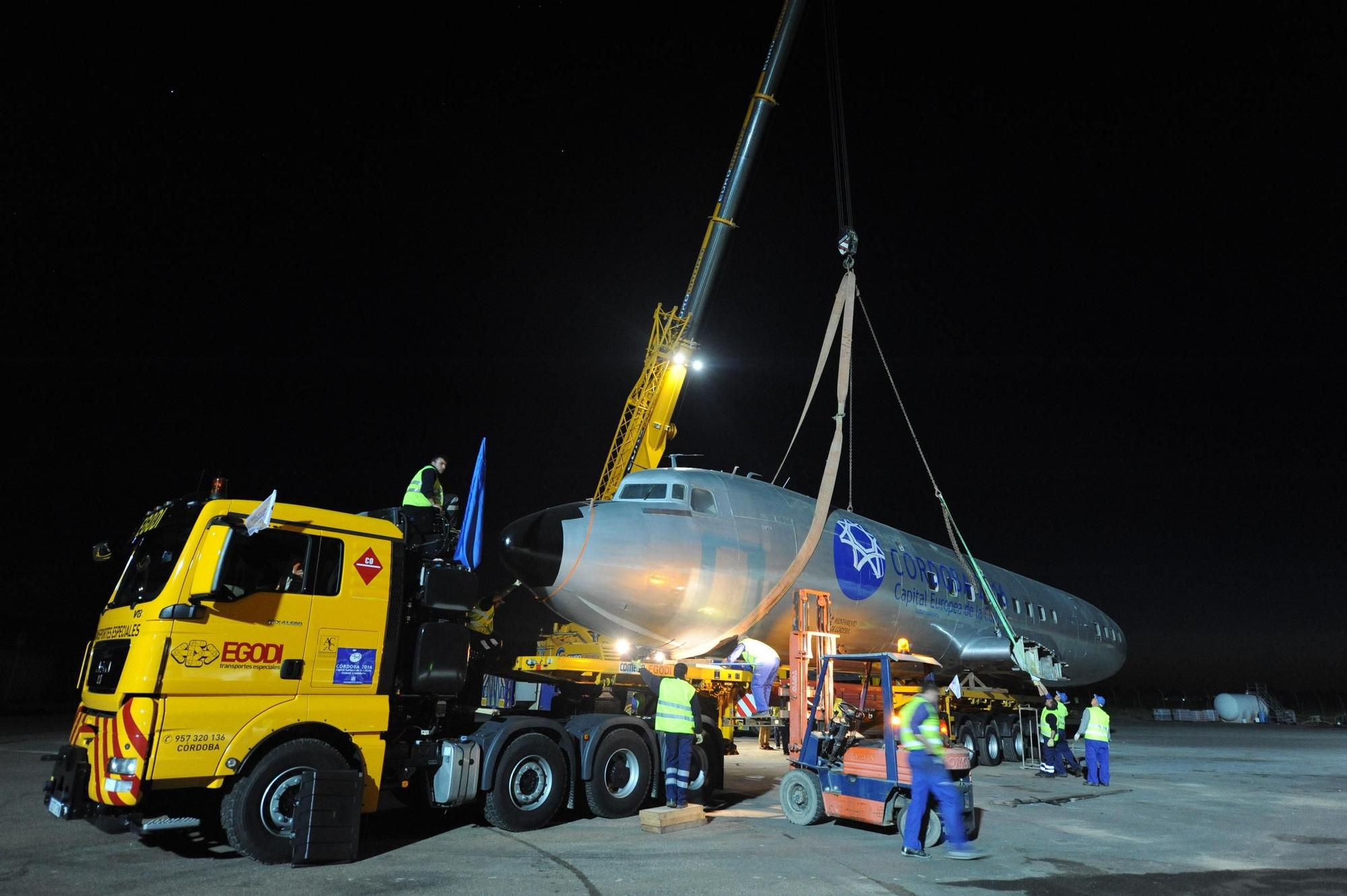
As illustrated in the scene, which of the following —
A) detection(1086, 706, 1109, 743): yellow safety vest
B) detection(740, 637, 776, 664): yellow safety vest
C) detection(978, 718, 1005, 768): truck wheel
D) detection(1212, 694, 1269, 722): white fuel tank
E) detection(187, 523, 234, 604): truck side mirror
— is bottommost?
detection(1212, 694, 1269, 722): white fuel tank

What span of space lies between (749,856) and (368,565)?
4.31m

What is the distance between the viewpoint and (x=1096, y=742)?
12836 mm

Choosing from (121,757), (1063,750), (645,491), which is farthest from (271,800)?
(1063,750)

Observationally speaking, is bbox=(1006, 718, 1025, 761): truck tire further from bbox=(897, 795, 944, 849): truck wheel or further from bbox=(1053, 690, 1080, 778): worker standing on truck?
bbox=(897, 795, 944, 849): truck wheel

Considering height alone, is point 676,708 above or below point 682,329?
below

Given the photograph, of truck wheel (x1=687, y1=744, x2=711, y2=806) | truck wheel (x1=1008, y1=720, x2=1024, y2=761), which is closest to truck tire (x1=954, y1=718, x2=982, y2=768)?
A: truck wheel (x1=1008, y1=720, x2=1024, y2=761)

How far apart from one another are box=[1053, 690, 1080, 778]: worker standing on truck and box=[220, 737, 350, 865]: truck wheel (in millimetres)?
12243

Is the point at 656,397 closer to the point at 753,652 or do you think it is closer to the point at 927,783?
the point at 753,652

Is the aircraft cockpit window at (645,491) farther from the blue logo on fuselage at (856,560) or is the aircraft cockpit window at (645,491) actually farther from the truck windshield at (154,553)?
the truck windshield at (154,553)

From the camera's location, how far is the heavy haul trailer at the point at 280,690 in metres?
6.10

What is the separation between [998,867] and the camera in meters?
6.84

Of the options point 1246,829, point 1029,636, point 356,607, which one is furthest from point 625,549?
point 1029,636

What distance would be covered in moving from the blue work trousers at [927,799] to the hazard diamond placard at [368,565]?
5.18 meters

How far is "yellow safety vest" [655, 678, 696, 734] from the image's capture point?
29.3 ft
